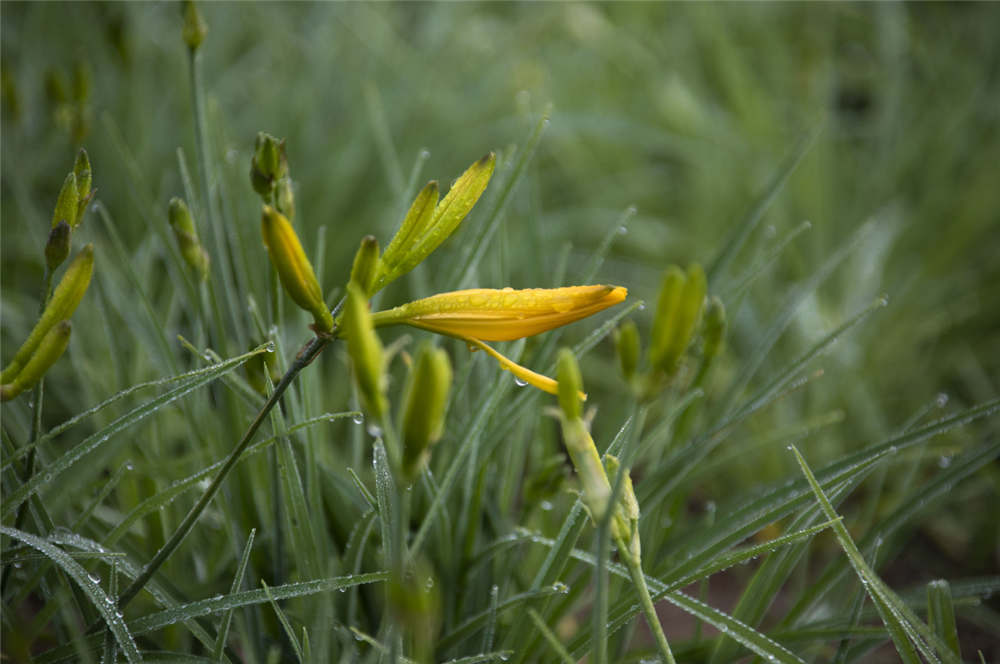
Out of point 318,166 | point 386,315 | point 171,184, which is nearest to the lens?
point 386,315

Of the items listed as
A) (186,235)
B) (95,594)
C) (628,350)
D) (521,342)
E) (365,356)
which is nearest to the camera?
(365,356)

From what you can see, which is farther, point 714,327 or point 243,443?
point 714,327

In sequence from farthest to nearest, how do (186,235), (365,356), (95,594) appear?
1. (186,235)
2. (95,594)
3. (365,356)

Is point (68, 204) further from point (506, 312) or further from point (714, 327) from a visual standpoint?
point (714, 327)

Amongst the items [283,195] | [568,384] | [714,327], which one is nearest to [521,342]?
[714,327]

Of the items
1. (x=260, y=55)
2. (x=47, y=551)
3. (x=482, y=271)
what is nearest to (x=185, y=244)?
(x=47, y=551)

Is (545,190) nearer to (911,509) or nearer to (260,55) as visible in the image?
(260,55)

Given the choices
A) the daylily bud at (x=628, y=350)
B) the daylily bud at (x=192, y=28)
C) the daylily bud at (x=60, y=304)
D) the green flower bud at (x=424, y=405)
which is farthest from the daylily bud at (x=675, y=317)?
the daylily bud at (x=192, y=28)
